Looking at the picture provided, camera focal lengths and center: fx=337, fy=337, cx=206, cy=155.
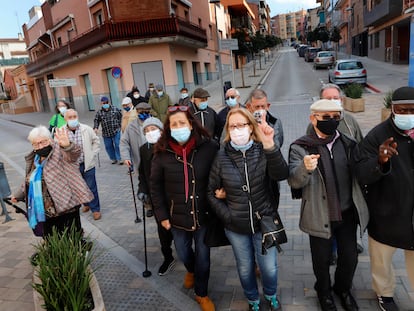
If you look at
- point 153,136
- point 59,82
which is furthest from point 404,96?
point 59,82

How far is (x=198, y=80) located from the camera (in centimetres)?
2741

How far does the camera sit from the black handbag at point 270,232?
2.83m

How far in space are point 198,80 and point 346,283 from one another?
2551 centimetres

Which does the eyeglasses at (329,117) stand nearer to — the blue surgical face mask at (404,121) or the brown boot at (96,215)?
the blue surgical face mask at (404,121)

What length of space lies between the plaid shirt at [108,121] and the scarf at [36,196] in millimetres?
Result: 5076

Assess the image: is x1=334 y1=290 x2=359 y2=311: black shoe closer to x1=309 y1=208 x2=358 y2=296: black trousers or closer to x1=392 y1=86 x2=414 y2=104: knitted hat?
x1=309 y1=208 x2=358 y2=296: black trousers

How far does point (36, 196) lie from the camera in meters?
3.62

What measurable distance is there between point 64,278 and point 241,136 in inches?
72.3

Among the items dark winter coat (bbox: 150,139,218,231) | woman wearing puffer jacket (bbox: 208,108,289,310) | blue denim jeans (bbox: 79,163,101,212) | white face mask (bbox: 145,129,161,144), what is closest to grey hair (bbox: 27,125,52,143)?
white face mask (bbox: 145,129,161,144)

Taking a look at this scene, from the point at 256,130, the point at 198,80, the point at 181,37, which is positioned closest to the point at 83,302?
the point at 256,130

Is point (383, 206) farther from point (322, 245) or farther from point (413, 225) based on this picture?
point (322, 245)

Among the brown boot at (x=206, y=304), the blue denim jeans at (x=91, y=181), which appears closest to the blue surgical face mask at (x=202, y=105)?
the blue denim jeans at (x=91, y=181)

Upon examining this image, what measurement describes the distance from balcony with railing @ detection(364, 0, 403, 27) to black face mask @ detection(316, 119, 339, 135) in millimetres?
26746

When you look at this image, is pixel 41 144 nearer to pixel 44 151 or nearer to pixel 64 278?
pixel 44 151
